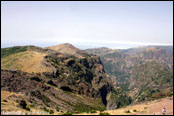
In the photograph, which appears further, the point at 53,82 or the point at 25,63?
the point at 25,63

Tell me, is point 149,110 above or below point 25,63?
below

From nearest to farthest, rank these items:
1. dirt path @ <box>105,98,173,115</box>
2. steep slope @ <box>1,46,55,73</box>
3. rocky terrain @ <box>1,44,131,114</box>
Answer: dirt path @ <box>105,98,173,115</box>
rocky terrain @ <box>1,44,131,114</box>
steep slope @ <box>1,46,55,73</box>

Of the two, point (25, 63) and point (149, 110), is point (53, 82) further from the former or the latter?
point (149, 110)

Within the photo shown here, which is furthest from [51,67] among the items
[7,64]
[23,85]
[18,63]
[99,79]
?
[99,79]

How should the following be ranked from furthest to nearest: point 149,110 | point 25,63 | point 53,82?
1. point 25,63
2. point 53,82
3. point 149,110

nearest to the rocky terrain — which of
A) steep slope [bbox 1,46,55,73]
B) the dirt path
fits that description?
steep slope [bbox 1,46,55,73]

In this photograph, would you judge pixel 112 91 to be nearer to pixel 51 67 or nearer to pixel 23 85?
pixel 51 67

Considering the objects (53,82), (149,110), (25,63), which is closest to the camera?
(149,110)

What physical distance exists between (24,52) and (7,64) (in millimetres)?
23471

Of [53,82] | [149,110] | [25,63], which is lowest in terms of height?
[53,82]

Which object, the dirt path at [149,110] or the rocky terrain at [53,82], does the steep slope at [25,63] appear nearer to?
the rocky terrain at [53,82]

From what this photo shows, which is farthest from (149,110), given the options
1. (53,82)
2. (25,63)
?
(25,63)

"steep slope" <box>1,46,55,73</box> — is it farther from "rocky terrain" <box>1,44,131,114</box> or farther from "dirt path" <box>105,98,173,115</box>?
"dirt path" <box>105,98,173,115</box>

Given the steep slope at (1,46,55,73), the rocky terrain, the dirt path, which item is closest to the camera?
the dirt path
